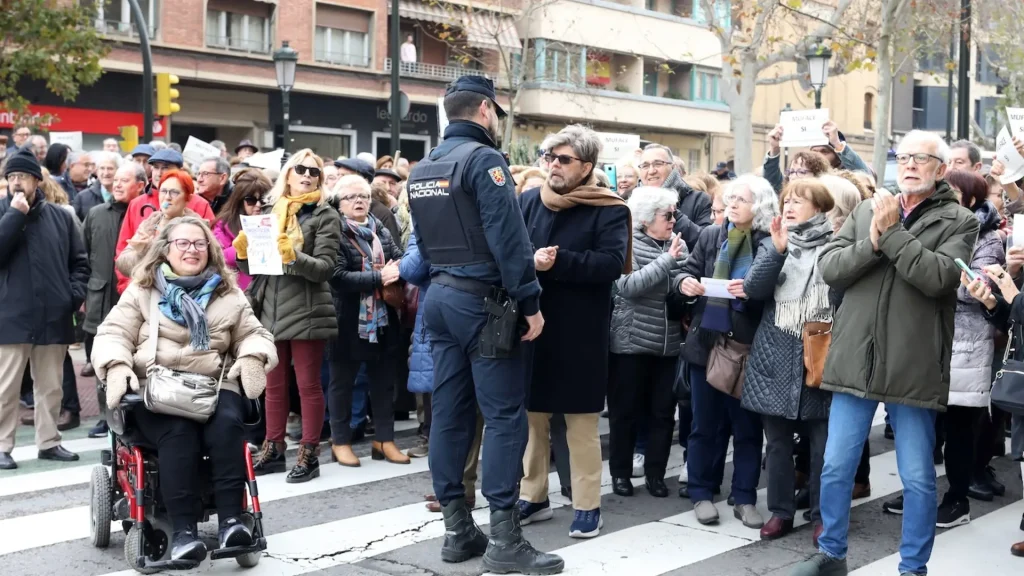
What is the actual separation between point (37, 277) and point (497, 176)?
4.21m

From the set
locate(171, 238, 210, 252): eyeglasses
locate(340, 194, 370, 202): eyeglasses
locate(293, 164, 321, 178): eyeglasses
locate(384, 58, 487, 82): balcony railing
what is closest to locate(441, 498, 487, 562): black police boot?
locate(171, 238, 210, 252): eyeglasses

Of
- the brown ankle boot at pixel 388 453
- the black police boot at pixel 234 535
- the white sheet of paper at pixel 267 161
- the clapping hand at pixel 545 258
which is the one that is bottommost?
the brown ankle boot at pixel 388 453

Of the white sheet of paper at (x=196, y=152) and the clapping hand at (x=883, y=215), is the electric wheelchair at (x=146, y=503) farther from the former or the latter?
the white sheet of paper at (x=196, y=152)

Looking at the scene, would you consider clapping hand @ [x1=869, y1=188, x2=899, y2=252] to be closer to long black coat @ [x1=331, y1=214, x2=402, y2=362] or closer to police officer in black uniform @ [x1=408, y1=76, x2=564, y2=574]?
police officer in black uniform @ [x1=408, y1=76, x2=564, y2=574]

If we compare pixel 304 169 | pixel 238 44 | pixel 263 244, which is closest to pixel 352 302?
pixel 263 244

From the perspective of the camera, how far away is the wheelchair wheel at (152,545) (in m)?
5.64

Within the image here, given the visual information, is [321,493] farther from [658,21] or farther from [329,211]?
[658,21]

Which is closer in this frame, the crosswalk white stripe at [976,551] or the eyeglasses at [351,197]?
the crosswalk white stripe at [976,551]

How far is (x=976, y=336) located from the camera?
6812 millimetres

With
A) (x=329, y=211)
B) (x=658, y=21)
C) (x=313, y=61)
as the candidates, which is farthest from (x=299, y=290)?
(x=658, y=21)

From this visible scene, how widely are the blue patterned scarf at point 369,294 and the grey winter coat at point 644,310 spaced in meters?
1.71

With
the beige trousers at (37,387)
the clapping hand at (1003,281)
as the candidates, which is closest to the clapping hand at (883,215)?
the clapping hand at (1003,281)

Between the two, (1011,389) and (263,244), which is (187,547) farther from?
(1011,389)

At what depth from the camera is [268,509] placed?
22.8 ft
